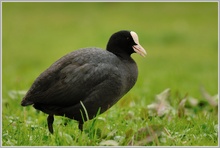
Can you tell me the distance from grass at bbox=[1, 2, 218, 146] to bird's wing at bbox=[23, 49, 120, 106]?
0.96 ft

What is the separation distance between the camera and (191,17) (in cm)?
1988

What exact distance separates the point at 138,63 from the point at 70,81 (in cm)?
895

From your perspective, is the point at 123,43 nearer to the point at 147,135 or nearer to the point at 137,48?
the point at 137,48

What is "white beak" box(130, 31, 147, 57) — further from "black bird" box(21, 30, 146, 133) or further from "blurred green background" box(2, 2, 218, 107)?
"blurred green background" box(2, 2, 218, 107)

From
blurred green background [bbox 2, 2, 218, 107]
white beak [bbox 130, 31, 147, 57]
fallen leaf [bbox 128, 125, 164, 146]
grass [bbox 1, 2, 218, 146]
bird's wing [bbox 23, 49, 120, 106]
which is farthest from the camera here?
blurred green background [bbox 2, 2, 218, 107]

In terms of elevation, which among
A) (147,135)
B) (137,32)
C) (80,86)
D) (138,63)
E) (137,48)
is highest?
(137,48)

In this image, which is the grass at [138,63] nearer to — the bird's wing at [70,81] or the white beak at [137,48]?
the bird's wing at [70,81]

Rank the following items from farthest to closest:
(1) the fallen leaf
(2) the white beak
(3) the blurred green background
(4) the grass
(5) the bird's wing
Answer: (3) the blurred green background
(2) the white beak
(5) the bird's wing
(4) the grass
(1) the fallen leaf

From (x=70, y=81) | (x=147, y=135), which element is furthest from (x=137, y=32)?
(x=147, y=135)

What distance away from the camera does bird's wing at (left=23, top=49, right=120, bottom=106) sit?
5.15 m

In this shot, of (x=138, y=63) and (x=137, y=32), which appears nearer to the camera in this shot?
(x=138, y=63)

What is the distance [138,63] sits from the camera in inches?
553

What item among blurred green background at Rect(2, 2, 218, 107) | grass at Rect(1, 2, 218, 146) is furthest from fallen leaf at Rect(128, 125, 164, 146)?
blurred green background at Rect(2, 2, 218, 107)

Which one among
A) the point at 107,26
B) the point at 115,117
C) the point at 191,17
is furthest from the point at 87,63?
the point at 191,17
